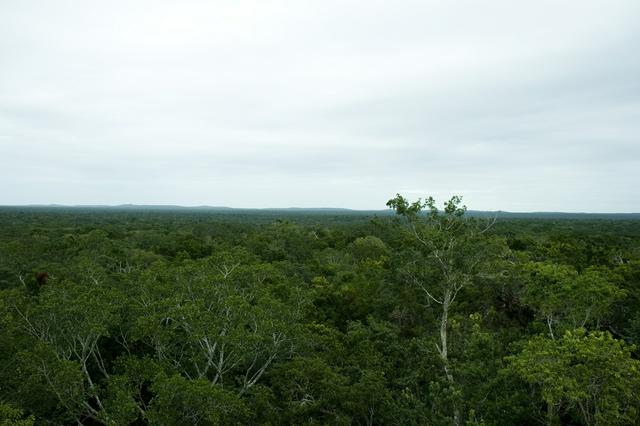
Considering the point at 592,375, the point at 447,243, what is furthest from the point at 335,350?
the point at 592,375

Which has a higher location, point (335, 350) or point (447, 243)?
point (447, 243)

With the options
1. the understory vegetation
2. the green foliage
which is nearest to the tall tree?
the understory vegetation

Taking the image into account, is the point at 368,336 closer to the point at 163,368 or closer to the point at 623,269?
the point at 163,368

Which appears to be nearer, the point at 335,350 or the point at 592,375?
the point at 592,375

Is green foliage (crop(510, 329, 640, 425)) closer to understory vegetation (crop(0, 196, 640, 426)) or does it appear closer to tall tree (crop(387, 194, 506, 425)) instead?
understory vegetation (crop(0, 196, 640, 426))

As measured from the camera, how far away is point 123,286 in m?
23.5

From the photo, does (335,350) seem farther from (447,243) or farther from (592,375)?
(592,375)

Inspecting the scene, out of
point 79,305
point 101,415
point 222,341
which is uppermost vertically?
point 79,305

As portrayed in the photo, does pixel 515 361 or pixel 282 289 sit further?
pixel 282 289

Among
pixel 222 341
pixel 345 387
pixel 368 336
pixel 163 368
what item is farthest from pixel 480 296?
pixel 163 368

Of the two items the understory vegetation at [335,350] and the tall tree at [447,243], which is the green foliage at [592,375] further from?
the tall tree at [447,243]

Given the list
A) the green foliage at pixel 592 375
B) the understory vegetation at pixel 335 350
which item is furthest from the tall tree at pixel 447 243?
the green foliage at pixel 592 375

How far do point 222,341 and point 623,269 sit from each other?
27.7 meters

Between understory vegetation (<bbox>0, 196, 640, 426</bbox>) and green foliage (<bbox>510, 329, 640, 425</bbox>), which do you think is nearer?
green foliage (<bbox>510, 329, 640, 425</bbox>)
